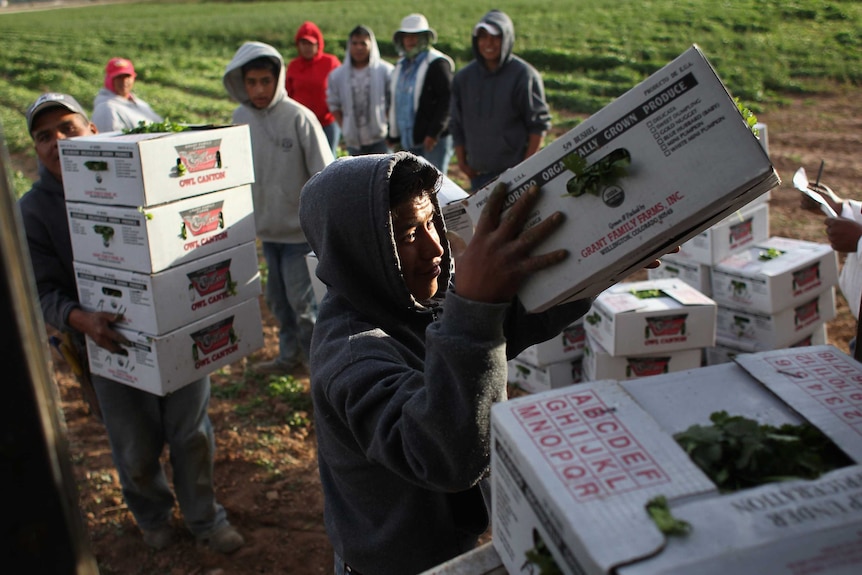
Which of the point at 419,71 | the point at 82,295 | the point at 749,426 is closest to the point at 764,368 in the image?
the point at 749,426

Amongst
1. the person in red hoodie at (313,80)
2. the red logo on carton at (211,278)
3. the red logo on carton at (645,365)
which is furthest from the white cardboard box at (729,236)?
the person in red hoodie at (313,80)

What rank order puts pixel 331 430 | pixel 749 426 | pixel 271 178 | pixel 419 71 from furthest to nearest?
pixel 419 71 < pixel 271 178 < pixel 331 430 < pixel 749 426

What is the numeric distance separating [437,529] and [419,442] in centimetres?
49

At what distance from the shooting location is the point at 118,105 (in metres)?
6.07

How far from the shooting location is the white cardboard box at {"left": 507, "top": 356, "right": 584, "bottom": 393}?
4.84 metres

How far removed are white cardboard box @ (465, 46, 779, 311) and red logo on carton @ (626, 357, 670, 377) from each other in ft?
9.44

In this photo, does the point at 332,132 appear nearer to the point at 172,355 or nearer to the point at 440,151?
the point at 440,151

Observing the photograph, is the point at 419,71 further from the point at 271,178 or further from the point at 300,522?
the point at 300,522

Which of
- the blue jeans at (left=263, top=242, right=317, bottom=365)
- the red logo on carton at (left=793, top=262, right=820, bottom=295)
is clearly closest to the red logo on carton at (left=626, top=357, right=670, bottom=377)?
the red logo on carton at (left=793, top=262, right=820, bottom=295)

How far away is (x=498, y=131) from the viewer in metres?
6.44

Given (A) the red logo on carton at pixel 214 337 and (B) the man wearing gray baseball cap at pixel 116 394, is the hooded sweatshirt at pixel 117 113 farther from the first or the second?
(A) the red logo on carton at pixel 214 337

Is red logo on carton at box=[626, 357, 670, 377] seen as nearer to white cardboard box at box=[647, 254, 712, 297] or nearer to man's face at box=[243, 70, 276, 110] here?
white cardboard box at box=[647, 254, 712, 297]

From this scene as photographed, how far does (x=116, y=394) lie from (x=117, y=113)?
3.19 m

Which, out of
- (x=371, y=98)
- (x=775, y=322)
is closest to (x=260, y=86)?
(x=371, y=98)
